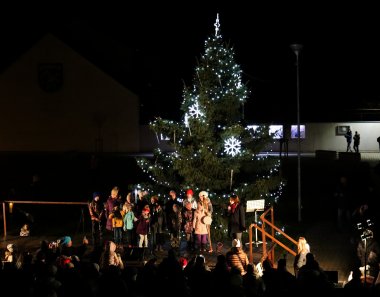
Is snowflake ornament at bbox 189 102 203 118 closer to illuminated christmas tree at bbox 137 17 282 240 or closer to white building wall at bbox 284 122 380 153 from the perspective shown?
illuminated christmas tree at bbox 137 17 282 240

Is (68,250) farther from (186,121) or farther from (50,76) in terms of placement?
(50,76)

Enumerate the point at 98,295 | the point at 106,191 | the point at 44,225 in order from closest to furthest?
the point at 98,295 < the point at 44,225 < the point at 106,191

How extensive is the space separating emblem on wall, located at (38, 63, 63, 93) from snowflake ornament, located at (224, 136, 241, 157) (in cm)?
3112

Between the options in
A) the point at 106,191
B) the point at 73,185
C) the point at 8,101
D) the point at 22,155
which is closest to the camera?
the point at 106,191

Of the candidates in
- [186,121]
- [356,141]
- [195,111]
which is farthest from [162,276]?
[356,141]

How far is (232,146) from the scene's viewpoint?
2056cm

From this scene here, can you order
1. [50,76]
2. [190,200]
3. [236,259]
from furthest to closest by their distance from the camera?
[50,76] < [190,200] < [236,259]

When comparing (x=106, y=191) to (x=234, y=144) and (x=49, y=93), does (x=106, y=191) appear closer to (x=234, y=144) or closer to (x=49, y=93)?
(x=234, y=144)

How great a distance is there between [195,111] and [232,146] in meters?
1.64

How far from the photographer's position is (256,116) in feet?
167

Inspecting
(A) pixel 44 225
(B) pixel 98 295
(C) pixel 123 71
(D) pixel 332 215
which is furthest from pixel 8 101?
(B) pixel 98 295

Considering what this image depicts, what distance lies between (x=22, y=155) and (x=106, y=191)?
17226mm

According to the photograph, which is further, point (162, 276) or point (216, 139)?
point (216, 139)

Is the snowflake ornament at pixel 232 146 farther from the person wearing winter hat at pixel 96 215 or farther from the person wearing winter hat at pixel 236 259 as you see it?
the person wearing winter hat at pixel 236 259
